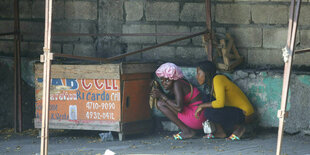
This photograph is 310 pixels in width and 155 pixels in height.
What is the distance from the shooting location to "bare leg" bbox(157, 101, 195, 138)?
5.90 metres

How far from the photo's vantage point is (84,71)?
5812mm

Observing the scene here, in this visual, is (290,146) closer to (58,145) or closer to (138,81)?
(138,81)

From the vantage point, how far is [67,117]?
19.6 feet

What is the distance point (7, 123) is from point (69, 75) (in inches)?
60.1

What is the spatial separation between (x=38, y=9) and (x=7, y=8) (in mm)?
445

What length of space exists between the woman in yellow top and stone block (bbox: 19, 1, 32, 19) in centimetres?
253

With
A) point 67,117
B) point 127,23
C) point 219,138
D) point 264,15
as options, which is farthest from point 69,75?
point 264,15

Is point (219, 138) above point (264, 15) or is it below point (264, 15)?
below

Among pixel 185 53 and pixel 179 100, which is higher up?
pixel 185 53

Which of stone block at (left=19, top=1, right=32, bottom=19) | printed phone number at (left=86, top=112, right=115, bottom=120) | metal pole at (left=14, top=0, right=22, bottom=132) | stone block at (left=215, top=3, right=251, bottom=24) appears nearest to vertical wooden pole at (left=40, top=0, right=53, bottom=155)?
printed phone number at (left=86, top=112, right=115, bottom=120)

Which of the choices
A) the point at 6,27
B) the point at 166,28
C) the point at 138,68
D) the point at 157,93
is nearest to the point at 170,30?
the point at 166,28

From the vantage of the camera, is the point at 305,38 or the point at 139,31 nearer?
the point at 305,38

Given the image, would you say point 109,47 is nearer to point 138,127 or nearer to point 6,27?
point 138,127

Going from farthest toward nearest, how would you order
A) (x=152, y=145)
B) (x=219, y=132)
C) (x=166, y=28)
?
(x=166, y=28), (x=219, y=132), (x=152, y=145)
